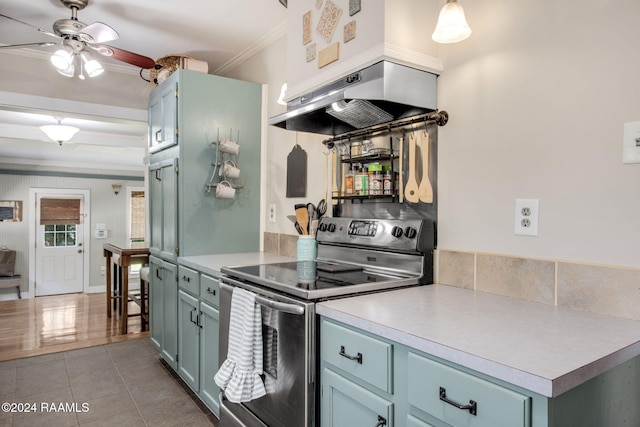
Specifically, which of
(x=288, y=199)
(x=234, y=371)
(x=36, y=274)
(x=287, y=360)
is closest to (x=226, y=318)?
(x=234, y=371)

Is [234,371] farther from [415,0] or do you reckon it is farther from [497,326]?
[415,0]

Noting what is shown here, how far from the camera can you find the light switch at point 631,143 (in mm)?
1159

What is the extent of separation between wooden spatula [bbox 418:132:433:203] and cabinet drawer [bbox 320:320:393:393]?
2.36 feet

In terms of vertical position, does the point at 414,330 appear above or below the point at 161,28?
below

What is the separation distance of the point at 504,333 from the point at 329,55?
1333 millimetres

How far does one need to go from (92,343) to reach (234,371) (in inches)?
99.3

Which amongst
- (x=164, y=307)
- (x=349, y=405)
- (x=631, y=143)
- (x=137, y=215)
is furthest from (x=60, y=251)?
(x=631, y=143)

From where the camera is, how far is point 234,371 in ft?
5.43

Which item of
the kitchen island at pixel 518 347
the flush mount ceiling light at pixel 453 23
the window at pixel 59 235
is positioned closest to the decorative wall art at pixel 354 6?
the flush mount ceiling light at pixel 453 23

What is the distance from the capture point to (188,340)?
247 cm

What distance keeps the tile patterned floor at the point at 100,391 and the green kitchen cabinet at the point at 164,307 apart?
7.6 inches

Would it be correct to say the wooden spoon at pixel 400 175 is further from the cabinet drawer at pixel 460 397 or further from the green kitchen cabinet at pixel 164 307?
the green kitchen cabinet at pixel 164 307

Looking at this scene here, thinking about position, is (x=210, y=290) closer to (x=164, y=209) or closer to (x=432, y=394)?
(x=164, y=209)

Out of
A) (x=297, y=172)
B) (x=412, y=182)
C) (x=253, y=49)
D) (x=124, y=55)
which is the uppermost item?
(x=253, y=49)
